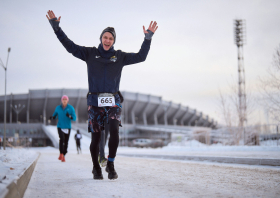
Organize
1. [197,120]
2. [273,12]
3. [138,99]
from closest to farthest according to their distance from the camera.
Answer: [273,12], [138,99], [197,120]

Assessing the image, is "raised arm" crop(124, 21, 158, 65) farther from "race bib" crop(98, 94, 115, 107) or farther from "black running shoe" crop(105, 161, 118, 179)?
"black running shoe" crop(105, 161, 118, 179)

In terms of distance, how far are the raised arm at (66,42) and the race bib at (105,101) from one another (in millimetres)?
690

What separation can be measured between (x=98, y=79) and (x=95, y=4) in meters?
3.87

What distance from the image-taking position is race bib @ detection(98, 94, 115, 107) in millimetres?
3695

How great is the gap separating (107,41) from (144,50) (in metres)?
0.56

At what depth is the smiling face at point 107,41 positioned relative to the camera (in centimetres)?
392

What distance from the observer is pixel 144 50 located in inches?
157

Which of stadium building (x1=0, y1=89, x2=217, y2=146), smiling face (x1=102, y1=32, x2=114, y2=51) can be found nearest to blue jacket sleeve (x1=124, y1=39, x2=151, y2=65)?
smiling face (x1=102, y1=32, x2=114, y2=51)

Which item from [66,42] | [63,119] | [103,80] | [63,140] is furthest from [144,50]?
[63,140]

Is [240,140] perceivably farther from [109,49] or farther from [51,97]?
[51,97]

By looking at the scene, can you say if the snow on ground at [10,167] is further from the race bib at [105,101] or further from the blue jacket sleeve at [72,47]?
the blue jacket sleeve at [72,47]

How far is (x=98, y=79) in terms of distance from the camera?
3.82 metres

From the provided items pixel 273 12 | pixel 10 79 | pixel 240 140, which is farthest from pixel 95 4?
pixel 10 79

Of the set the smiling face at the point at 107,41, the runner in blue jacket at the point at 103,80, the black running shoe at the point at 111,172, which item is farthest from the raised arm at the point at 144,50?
the black running shoe at the point at 111,172
